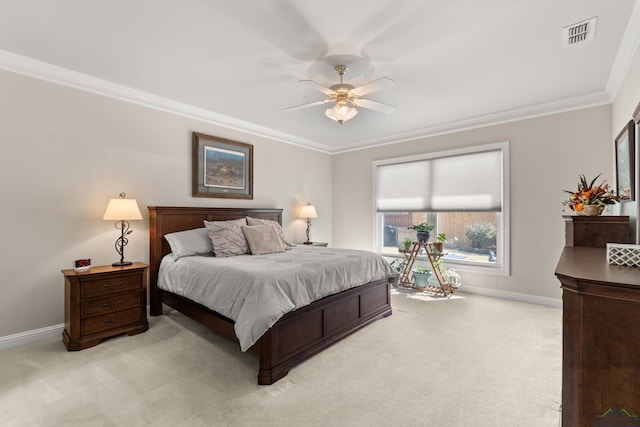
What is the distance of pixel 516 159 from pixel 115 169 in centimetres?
518

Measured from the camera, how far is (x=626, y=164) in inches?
101

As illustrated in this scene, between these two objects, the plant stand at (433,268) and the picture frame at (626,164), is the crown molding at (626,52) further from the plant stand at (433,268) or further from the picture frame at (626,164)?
the plant stand at (433,268)

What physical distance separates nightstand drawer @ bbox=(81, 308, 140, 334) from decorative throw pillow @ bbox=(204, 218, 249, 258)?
1.00 metres

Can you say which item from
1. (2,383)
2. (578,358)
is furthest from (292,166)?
(578,358)

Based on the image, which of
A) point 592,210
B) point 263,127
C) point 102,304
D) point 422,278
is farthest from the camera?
point 263,127

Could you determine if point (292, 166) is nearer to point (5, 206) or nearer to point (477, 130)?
point (477, 130)

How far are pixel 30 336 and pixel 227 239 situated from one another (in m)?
2.01

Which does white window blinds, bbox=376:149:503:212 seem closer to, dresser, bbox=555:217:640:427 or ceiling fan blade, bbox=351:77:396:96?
ceiling fan blade, bbox=351:77:396:96

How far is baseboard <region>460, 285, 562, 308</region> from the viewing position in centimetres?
382

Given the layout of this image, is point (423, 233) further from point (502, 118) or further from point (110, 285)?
point (110, 285)

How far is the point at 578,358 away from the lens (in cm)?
102

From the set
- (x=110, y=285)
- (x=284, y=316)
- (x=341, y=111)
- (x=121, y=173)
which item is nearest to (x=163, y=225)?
(x=121, y=173)

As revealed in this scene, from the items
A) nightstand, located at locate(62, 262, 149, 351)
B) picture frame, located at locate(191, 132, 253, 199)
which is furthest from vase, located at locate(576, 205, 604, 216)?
nightstand, located at locate(62, 262, 149, 351)

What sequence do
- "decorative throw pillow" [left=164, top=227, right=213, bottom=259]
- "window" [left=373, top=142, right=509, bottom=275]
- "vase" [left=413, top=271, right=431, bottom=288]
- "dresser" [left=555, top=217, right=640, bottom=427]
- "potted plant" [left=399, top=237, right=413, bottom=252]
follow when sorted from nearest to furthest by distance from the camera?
1. "dresser" [left=555, top=217, right=640, bottom=427]
2. "decorative throw pillow" [left=164, top=227, right=213, bottom=259]
3. "window" [left=373, top=142, right=509, bottom=275]
4. "vase" [left=413, top=271, right=431, bottom=288]
5. "potted plant" [left=399, top=237, right=413, bottom=252]
